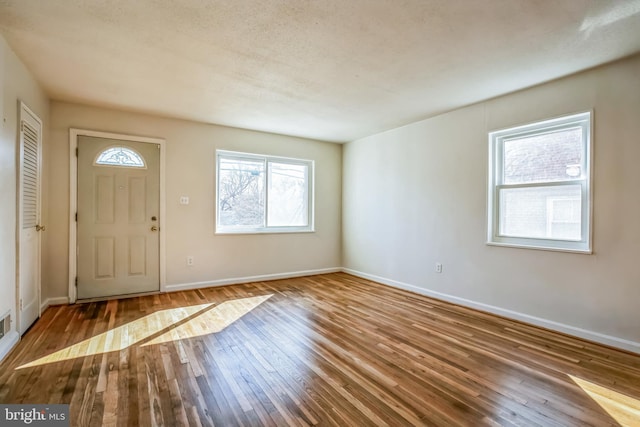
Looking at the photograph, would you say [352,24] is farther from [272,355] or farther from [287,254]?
[287,254]

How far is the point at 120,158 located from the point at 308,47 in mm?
3104

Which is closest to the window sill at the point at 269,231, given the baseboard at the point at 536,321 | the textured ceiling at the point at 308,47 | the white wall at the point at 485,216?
the white wall at the point at 485,216

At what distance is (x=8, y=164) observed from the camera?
254 centimetres

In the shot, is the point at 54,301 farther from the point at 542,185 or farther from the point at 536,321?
the point at 542,185

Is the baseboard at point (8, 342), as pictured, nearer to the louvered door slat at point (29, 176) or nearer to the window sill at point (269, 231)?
the louvered door slat at point (29, 176)

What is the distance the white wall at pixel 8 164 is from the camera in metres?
2.42

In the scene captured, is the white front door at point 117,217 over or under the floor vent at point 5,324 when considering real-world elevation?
over

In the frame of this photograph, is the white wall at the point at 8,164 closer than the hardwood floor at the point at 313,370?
No

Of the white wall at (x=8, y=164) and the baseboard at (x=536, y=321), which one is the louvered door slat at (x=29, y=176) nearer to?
the white wall at (x=8, y=164)

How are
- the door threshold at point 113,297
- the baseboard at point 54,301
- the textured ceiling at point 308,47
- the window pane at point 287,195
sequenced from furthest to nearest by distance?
the window pane at point 287,195, the door threshold at point 113,297, the baseboard at point 54,301, the textured ceiling at point 308,47

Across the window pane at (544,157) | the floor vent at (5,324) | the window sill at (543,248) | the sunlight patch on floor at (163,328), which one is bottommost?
the sunlight patch on floor at (163,328)

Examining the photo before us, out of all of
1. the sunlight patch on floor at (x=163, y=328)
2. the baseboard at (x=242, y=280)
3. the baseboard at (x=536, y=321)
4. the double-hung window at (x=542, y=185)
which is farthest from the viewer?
the baseboard at (x=242, y=280)

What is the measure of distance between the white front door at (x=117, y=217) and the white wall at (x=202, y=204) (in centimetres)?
16

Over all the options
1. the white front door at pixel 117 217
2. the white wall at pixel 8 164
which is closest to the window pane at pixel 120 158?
the white front door at pixel 117 217
